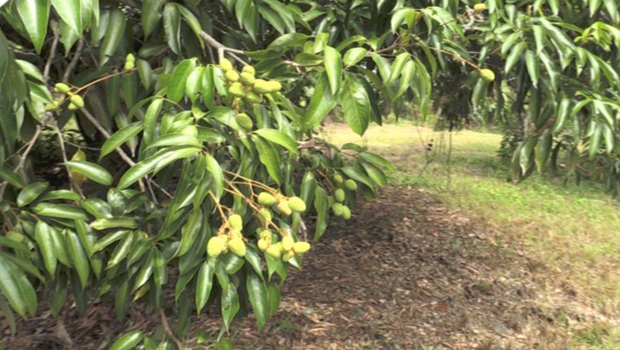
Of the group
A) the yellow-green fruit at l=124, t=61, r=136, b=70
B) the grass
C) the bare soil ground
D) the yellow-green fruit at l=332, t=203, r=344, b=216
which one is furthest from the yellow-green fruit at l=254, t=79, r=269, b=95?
the grass

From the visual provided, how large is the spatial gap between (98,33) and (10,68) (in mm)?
391

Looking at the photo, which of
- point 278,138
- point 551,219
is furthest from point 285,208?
point 551,219

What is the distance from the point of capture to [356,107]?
1.14 meters

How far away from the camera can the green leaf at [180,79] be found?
1.17m

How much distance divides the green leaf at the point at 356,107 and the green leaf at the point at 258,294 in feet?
1.54

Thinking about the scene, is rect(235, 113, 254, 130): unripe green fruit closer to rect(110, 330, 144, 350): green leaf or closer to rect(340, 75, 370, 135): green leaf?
rect(340, 75, 370, 135): green leaf

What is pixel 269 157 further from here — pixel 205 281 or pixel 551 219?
pixel 551 219

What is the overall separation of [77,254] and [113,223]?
0.11 meters

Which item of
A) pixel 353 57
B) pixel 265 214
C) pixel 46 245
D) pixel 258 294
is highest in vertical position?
pixel 353 57

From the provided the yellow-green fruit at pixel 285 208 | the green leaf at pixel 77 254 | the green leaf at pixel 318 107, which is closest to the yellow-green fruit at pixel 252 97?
the green leaf at pixel 318 107

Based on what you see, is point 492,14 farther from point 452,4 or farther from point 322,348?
point 322,348

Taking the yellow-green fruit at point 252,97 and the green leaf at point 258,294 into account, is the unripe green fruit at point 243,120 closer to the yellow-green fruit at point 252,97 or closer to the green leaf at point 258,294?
the yellow-green fruit at point 252,97

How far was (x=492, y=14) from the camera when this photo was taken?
66.6 inches

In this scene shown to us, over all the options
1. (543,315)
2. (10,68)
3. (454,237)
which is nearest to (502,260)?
(454,237)
